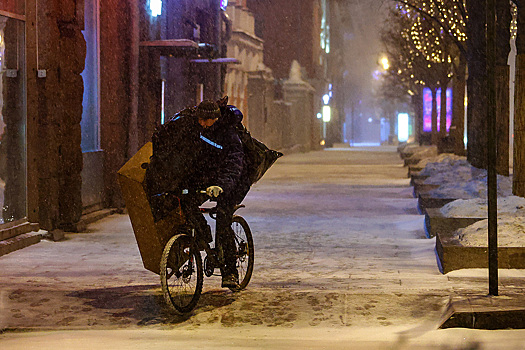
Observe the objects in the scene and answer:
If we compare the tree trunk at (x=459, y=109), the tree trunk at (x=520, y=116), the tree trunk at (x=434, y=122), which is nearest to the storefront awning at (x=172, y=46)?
the tree trunk at (x=520, y=116)

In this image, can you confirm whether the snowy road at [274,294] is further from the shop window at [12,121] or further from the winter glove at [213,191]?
the winter glove at [213,191]

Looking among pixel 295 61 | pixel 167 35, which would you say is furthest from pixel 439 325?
pixel 295 61

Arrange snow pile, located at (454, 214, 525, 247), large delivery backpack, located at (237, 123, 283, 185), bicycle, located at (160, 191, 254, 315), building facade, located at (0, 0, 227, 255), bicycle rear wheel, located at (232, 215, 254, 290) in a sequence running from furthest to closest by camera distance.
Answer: building facade, located at (0, 0, 227, 255) < snow pile, located at (454, 214, 525, 247) < bicycle rear wheel, located at (232, 215, 254, 290) < large delivery backpack, located at (237, 123, 283, 185) < bicycle, located at (160, 191, 254, 315)

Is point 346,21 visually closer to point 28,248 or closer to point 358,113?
point 358,113

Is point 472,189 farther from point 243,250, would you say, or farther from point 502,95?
point 243,250

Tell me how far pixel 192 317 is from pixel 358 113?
445 feet

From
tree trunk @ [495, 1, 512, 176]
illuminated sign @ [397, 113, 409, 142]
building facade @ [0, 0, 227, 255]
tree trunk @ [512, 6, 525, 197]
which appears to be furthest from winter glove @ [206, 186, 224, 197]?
illuminated sign @ [397, 113, 409, 142]

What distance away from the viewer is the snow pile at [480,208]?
1059 cm

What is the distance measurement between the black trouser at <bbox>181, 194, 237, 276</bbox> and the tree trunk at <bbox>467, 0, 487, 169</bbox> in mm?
11228

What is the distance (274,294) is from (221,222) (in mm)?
932

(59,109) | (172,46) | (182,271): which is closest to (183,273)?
(182,271)

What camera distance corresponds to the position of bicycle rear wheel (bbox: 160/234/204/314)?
7.18 metres

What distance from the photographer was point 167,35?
70.0ft

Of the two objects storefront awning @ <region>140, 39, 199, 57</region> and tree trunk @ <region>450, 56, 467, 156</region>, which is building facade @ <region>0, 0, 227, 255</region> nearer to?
storefront awning @ <region>140, 39, 199, 57</region>
